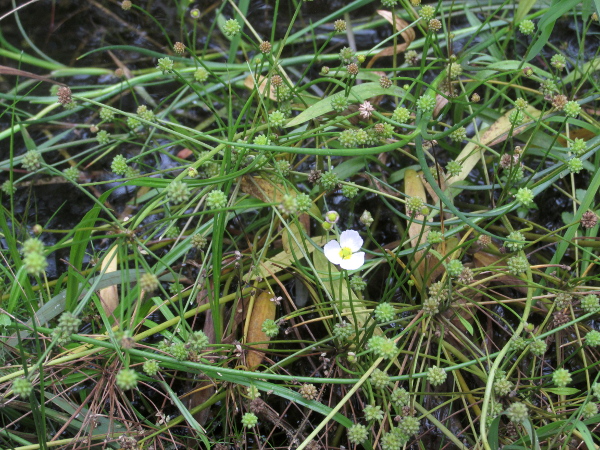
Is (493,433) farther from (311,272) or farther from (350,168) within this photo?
(350,168)

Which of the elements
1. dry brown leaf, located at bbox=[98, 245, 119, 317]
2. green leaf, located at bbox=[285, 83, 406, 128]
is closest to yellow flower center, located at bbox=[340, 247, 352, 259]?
green leaf, located at bbox=[285, 83, 406, 128]

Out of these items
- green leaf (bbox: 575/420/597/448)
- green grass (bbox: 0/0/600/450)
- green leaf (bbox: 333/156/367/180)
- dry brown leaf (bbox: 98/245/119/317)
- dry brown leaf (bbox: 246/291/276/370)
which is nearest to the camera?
green leaf (bbox: 575/420/597/448)

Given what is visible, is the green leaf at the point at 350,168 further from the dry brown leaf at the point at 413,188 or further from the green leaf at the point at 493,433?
the green leaf at the point at 493,433

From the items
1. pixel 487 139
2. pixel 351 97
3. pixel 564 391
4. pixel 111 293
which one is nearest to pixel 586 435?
pixel 564 391

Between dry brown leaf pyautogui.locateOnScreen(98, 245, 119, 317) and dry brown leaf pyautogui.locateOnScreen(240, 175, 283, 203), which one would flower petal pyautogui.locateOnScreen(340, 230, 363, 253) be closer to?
dry brown leaf pyautogui.locateOnScreen(240, 175, 283, 203)

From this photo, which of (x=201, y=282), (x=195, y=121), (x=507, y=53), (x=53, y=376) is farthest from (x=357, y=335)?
(x=507, y=53)

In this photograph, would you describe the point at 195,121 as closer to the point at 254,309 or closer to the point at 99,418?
the point at 254,309

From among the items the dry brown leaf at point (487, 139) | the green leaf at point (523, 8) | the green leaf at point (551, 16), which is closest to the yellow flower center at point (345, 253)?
the dry brown leaf at point (487, 139)
